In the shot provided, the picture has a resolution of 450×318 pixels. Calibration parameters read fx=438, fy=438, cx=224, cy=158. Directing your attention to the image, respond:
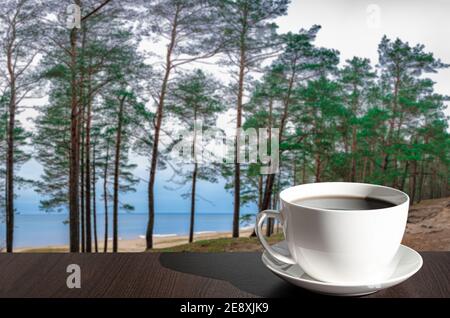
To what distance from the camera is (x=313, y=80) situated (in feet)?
6.13

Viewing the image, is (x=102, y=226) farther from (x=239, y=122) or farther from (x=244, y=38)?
(x=244, y=38)

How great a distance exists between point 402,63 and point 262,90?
1.94 ft

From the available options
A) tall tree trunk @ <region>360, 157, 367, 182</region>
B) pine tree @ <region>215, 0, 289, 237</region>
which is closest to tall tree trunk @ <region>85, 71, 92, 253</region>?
pine tree @ <region>215, 0, 289, 237</region>

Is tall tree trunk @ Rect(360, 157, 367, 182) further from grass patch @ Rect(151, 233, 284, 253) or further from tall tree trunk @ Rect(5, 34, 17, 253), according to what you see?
tall tree trunk @ Rect(5, 34, 17, 253)

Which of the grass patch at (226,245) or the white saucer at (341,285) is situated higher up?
the white saucer at (341,285)

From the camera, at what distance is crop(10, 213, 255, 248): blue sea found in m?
1.83

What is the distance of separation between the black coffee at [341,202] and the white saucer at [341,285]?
0.05m

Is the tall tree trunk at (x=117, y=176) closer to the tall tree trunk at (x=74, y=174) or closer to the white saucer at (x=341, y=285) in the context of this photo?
the tall tree trunk at (x=74, y=174)

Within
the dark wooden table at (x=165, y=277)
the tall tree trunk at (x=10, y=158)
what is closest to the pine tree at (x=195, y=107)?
the tall tree trunk at (x=10, y=158)

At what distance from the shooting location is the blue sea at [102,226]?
183cm

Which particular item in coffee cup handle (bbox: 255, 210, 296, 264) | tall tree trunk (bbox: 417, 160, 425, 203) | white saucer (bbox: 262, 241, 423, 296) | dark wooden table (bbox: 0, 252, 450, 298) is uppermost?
coffee cup handle (bbox: 255, 210, 296, 264)

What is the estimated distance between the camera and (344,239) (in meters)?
0.29
